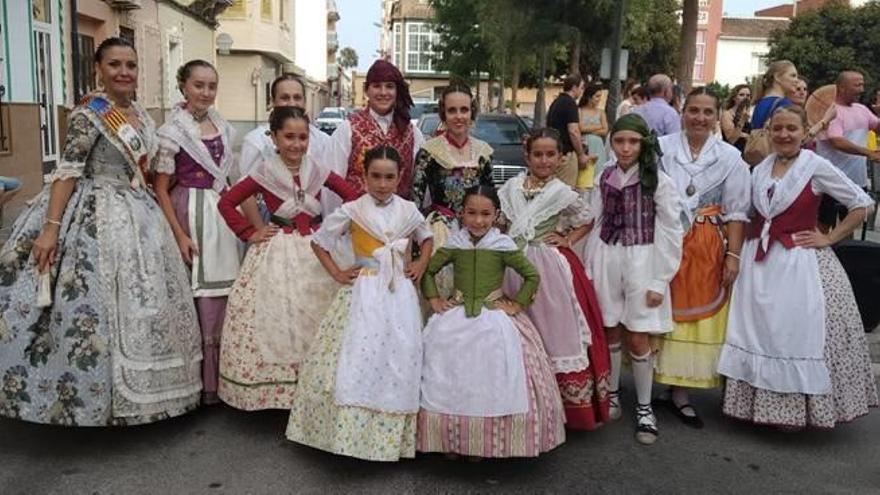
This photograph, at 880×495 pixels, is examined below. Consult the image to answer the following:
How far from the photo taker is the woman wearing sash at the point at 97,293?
3.73 m

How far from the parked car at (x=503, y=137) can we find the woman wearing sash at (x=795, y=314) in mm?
7811

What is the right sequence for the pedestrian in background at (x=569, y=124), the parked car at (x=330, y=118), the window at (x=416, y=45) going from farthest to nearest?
1. the window at (x=416, y=45)
2. the parked car at (x=330, y=118)
3. the pedestrian in background at (x=569, y=124)

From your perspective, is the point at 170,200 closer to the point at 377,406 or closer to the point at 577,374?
the point at 377,406

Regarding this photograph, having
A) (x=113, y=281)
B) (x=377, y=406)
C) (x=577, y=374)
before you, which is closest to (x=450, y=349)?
(x=377, y=406)

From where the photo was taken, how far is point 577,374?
3.98m

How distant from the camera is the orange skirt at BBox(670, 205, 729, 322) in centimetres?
433

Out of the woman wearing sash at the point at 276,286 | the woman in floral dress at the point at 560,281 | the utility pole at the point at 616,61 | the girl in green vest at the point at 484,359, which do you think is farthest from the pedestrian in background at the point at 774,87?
the utility pole at the point at 616,61

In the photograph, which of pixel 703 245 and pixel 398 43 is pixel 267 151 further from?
pixel 398 43

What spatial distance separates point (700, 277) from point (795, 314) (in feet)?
1.66

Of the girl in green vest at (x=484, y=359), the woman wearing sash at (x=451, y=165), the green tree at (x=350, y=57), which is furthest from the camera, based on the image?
the green tree at (x=350, y=57)

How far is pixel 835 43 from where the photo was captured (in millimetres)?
34219

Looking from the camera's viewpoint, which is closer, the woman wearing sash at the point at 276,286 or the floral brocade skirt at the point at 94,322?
the floral brocade skirt at the point at 94,322

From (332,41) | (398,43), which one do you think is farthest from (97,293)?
(332,41)

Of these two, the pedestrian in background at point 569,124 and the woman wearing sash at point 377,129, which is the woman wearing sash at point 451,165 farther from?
the pedestrian in background at point 569,124
